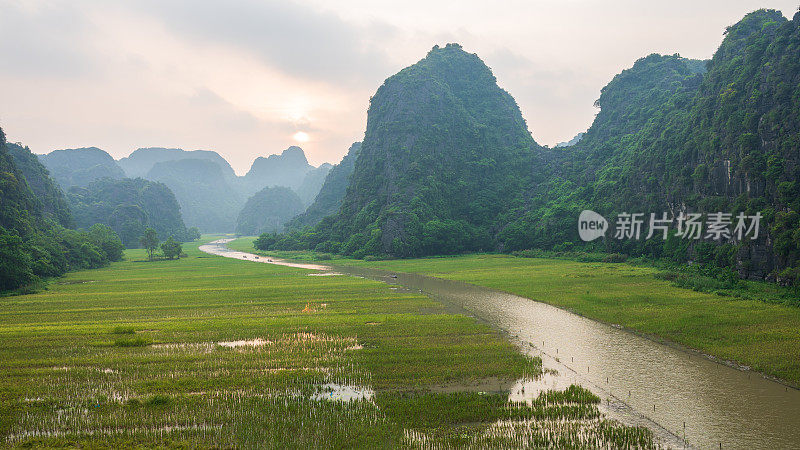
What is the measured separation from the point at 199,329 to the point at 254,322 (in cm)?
324

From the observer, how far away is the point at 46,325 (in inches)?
987

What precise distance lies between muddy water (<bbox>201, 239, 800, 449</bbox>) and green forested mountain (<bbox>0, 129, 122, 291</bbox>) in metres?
48.0

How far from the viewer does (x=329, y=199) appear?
174m

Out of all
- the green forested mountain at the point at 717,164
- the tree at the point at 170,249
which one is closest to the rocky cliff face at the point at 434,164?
the green forested mountain at the point at 717,164

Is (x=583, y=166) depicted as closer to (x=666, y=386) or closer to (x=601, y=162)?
(x=601, y=162)

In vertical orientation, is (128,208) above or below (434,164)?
below

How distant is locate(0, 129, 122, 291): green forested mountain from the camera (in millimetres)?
40875

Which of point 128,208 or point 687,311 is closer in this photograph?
point 687,311

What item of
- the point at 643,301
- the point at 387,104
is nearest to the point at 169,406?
the point at 643,301

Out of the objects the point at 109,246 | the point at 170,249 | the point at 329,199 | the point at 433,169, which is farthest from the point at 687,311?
the point at 329,199

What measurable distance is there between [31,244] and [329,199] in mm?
121760

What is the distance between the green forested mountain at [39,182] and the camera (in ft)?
338

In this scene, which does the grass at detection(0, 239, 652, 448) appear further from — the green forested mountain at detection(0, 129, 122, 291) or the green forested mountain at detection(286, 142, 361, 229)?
the green forested mountain at detection(286, 142, 361, 229)

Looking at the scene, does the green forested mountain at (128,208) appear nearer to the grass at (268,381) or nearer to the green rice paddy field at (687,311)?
the grass at (268,381)
